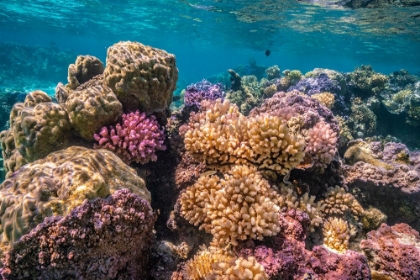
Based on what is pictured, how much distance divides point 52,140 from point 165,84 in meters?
2.24

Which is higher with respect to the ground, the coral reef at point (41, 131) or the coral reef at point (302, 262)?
the coral reef at point (41, 131)

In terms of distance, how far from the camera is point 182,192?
442cm

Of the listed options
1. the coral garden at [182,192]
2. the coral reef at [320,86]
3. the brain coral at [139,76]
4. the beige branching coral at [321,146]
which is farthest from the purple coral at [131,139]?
the coral reef at [320,86]

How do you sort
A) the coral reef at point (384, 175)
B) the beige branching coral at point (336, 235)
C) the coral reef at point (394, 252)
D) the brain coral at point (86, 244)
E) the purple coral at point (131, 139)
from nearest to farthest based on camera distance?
1. the brain coral at point (86, 244)
2. the coral reef at point (394, 252)
3. the beige branching coral at point (336, 235)
4. the purple coral at point (131, 139)
5. the coral reef at point (384, 175)

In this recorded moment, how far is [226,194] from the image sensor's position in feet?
11.3

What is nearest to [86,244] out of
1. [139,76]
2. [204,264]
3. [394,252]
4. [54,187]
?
[54,187]

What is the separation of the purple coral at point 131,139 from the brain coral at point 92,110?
157mm

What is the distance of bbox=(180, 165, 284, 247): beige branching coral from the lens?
10.4 ft

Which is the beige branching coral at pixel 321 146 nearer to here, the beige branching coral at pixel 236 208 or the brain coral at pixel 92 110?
the beige branching coral at pixel 236 208

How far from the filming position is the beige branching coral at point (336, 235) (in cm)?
378

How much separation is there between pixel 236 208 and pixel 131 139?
229cm

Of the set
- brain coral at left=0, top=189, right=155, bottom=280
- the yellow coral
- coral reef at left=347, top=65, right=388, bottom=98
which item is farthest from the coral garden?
coral reef at left=347, top=65, right=388, bottom=98

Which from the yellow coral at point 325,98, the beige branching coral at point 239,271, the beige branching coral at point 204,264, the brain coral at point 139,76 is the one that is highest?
the brain coral at point 139,76

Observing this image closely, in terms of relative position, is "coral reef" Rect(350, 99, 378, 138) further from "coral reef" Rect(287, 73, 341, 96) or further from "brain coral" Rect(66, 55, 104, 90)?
"brain coral" Rect(66, 55, 104, 90)
